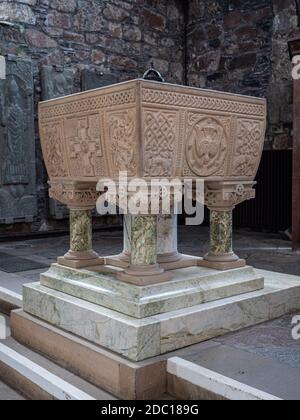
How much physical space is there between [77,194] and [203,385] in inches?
50.5

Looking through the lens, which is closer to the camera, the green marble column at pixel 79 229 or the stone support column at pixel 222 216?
the stone support column at pixel 222 216

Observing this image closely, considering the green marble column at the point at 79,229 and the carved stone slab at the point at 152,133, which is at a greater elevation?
the carved stone slab at the point at 152,133

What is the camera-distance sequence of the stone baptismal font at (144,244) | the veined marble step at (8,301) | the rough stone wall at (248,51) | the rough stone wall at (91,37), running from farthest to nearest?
1. the rough stone wall at (248,51)
2. the rough stone wall at (91,37)
3. the veined marble step at (8,301)
4. the stone baptismal font at (144,244)

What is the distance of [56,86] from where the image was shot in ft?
17.7

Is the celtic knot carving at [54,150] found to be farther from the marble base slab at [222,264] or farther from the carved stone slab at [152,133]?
the marble base slab at [222,264]

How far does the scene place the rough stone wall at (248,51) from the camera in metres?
5.54

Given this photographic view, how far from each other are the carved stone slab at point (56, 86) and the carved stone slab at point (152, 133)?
2.77 meters

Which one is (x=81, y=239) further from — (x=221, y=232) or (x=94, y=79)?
(x=94, y=79)

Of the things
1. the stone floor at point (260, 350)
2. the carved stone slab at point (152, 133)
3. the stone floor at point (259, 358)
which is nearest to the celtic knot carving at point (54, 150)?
the carved stone slab at point (152, 133)

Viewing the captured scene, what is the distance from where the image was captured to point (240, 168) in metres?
2.52

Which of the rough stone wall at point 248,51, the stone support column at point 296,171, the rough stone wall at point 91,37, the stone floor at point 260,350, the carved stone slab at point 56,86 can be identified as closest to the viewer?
the stone floor at point 260,350

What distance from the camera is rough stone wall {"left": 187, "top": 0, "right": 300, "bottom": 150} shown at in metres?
5.54

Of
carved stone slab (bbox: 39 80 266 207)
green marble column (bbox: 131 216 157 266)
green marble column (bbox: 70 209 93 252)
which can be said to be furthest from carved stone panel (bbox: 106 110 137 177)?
green marble column (bbox: 70 209 93 252)

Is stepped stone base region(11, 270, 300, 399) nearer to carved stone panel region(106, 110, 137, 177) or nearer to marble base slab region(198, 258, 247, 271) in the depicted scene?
marble base slab region(198, 258, 247, 271)
